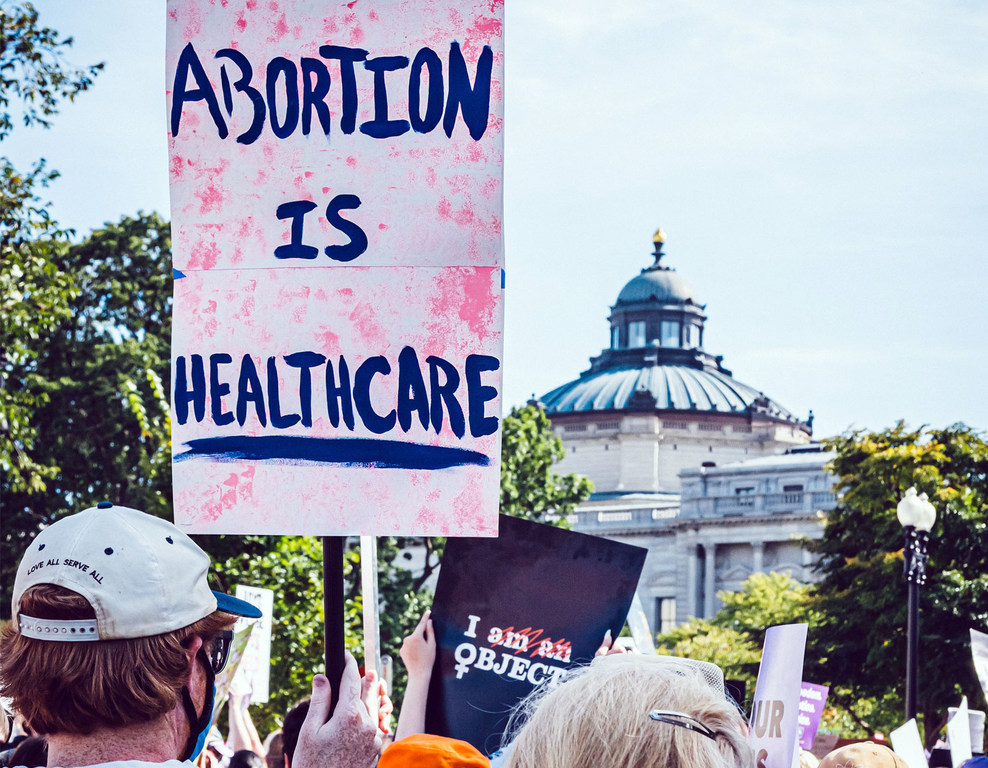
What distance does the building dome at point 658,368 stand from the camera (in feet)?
395

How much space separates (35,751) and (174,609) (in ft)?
7.64

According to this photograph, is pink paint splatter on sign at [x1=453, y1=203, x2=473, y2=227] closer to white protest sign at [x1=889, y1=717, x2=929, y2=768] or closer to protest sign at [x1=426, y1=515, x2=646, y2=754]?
protest sign at [x1=426, y1=515, x2=646, y2=754]

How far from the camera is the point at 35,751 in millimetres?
5090

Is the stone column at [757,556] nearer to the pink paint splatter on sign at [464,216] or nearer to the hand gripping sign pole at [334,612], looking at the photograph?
the pink paint splatter on sign at [464,216]

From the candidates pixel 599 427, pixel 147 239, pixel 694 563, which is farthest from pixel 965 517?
pixel 599 427

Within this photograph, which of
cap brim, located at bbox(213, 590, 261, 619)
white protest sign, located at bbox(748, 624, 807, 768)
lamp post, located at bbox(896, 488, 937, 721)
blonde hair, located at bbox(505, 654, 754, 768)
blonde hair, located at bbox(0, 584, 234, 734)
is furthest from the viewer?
lamp post, located at bbox(896, 488, 937, 721)

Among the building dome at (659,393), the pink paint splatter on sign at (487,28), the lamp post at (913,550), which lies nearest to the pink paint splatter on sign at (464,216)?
the pink paint splatter on sign at (487,28)

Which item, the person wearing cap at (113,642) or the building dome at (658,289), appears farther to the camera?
the building dome at (658,289)

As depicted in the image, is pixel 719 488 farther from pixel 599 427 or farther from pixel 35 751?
pixel 35 751

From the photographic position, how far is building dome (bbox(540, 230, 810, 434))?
120 m

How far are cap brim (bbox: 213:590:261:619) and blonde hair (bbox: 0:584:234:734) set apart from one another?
215 mm

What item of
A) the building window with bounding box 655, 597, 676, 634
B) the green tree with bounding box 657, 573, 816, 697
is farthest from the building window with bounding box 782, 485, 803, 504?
the green tree with bounding box 657, 573, 816, 697

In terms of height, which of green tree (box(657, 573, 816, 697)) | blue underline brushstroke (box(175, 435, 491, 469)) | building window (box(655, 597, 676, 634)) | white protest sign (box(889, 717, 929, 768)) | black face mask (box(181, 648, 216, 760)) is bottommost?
building window (box(655, 597, 676, 634))

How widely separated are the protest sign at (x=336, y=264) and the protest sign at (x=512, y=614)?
0.44m
